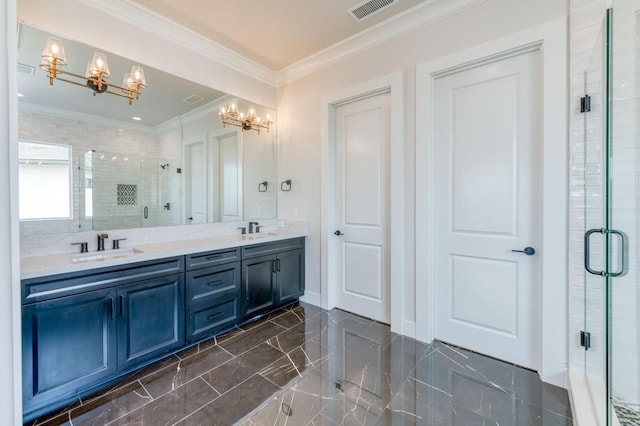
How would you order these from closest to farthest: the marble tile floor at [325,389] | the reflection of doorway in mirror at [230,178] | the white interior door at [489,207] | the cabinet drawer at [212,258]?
the marble tile floor at [325,389] < the white interior door at [489,207] < the cabinet drawer at [212,258] < the reflection of doorway in mirror at [230,178]

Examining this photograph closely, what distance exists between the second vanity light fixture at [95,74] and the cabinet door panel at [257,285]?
1826 millimetres

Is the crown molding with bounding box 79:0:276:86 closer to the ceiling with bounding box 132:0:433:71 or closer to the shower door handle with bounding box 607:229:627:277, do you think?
the ceiling with bounding box 132:0:433:71

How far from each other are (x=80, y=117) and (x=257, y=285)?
207cm

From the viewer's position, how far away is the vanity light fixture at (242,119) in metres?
3.11

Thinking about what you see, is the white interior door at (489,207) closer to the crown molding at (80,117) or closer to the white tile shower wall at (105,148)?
the white tile shower wall at (105,148)

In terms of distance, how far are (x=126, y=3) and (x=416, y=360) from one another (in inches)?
147

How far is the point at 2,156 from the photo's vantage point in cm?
122

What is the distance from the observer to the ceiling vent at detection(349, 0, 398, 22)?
2.33 meters

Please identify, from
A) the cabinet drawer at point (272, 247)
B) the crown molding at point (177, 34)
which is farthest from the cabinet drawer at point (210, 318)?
the crown molding at point (177, 34)

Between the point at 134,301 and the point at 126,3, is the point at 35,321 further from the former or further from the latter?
the point at 126,3

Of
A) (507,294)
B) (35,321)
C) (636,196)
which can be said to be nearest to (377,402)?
(507,294)

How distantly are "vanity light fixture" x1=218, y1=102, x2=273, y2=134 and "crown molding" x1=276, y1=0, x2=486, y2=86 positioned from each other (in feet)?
2.04

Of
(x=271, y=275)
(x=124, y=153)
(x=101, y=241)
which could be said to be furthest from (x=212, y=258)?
(x=124, y=153)

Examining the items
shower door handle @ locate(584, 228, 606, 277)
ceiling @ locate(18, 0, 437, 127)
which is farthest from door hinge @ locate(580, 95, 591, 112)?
ceiling @ locate(18, 0, 437, 127)
